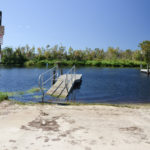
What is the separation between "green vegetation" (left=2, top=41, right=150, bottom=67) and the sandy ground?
4005 cm

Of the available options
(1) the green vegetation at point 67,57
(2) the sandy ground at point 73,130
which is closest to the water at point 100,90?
(2) the sandy ground at point 73,130

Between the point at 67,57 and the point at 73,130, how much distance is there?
181 ft

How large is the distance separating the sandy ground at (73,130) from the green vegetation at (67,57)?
40.0 meters

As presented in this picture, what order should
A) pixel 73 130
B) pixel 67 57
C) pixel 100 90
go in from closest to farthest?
pixel 73 130, pixel 100 90, pixel 67 57

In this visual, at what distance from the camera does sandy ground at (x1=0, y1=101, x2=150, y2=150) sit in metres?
3.09

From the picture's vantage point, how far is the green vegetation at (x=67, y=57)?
49.3 m

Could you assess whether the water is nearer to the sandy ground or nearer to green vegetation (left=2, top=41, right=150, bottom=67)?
the sandy ground

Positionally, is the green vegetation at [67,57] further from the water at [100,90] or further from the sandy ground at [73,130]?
the sandy ground at [73,130]

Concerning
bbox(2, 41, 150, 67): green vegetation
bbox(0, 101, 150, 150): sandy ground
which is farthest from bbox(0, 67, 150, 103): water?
bbox(2, 41, 150, 67): green vegetation

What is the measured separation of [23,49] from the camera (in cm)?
5703

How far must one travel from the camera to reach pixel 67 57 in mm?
58250

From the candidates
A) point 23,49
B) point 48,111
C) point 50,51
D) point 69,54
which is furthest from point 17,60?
point 48,111

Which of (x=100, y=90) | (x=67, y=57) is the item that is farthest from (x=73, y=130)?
(x=67, y=57)

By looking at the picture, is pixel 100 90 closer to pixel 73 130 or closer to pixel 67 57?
pixel 73 130
